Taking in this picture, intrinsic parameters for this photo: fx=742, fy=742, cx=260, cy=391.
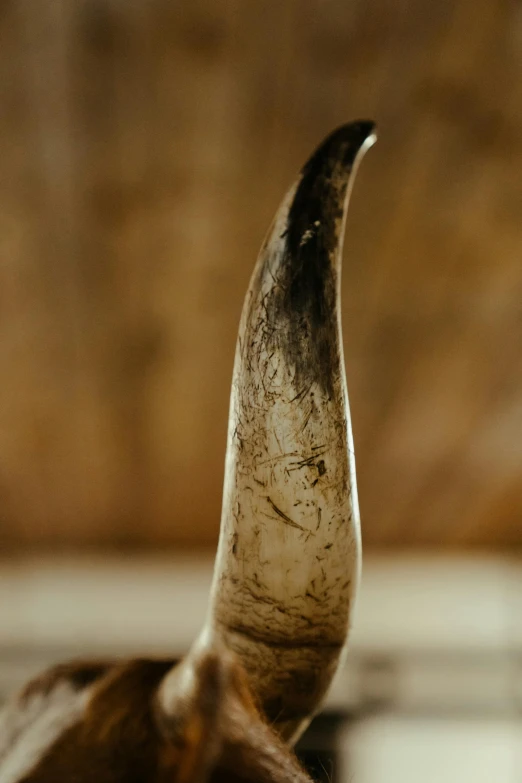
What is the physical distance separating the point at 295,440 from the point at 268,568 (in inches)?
3.6

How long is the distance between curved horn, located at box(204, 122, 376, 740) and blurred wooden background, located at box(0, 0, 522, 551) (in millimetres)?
773

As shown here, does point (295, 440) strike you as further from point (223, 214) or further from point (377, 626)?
point (377, 626)

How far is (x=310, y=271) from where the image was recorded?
463 mm

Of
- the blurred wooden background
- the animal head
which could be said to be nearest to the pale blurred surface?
the blurred wooden background

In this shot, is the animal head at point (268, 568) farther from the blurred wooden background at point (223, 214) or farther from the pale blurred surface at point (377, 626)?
the pale blurred surface at point (377, 626)

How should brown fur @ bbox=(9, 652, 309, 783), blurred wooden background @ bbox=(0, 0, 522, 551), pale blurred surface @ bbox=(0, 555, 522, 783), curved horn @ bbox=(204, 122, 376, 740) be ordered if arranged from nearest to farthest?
brown fur @ bbox=(9, 652, 309, 783) → curved horn @ bbox=(204, 122, 376, 740) → blurred wooden background @ bbox=(0, 0, 522, 551) → pale blurred surface @ bbox=(0, 555, 522, 783)

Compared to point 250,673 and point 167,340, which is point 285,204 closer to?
point 250,673

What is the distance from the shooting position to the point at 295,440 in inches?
18.6

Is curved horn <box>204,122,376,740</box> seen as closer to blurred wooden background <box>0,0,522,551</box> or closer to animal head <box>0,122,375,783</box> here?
animal head <box>0,122,375,783</box>

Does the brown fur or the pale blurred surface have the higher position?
the brown fur

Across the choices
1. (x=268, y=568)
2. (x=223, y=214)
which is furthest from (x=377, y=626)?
(x=268, y=568)

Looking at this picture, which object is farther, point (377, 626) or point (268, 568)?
point (377, 626)

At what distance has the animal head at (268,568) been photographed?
40cm

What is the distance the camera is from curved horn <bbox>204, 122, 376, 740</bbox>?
467mm
